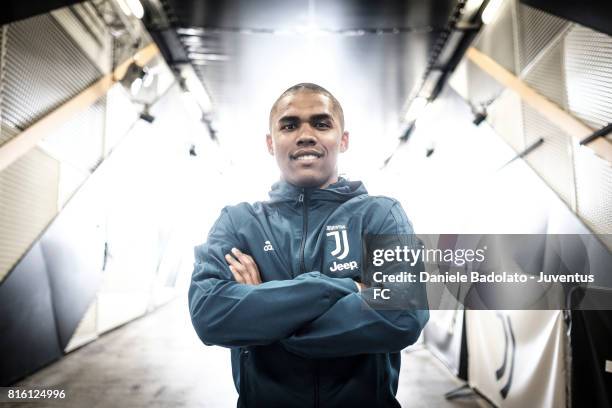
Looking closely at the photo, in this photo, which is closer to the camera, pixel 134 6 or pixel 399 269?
pixel 399 269

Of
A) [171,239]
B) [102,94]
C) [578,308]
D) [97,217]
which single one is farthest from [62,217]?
[578,308]

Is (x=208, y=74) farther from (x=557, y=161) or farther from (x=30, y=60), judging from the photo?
(x=557, y=161)

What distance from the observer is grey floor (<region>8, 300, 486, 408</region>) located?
10.6 ft

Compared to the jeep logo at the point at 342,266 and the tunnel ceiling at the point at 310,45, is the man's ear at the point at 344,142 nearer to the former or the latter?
the jeep logo at the point at 342,266

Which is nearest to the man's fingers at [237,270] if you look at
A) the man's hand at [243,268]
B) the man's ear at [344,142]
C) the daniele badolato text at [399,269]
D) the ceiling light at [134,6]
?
the man's hand at [243,268]

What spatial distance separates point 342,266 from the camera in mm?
1228

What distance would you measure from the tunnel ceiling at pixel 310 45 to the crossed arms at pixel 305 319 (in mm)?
3703

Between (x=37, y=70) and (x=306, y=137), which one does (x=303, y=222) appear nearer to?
(x=306, y=137)

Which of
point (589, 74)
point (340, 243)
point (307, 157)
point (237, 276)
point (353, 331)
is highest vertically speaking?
point (589, 74)

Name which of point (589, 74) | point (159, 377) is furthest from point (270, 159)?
point (159, 377)

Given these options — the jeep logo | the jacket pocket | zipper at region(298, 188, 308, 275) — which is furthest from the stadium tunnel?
the jacket pocket

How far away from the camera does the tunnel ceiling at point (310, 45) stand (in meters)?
3.89

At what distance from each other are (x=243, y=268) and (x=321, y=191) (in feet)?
1.45

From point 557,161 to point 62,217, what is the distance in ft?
18.4
